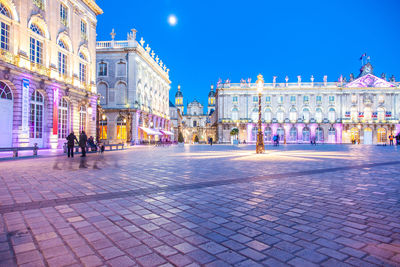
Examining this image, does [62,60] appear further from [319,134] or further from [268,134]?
[319,134]

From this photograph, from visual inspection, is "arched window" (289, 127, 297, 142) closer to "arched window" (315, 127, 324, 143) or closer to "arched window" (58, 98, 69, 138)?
"arched window" (315, 127, 324, 143)

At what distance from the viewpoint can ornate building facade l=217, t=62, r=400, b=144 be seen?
55719 mm

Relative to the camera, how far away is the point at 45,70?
19250 mm

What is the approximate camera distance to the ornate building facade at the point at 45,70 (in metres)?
16.4

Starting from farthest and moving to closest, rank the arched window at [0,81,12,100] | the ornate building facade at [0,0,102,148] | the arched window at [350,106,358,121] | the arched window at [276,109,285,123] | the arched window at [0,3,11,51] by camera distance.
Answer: the arched window at [276,109,285,123] < the arched window at [350,106,358,121] < the ornate building facade at [0,0,102,148] < the arched window at [0,81,12,100] < the arched window at [0,3,11,51]

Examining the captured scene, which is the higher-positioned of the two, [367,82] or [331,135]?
[367,82]

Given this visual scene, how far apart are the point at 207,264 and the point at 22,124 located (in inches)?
A: 745

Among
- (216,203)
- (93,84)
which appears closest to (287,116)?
(93,84)

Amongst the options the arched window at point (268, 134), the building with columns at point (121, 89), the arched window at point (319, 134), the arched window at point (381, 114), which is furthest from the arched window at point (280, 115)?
the building with columns at point (121, 89)

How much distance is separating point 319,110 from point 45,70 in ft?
176

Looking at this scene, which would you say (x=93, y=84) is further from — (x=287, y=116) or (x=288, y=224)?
(x=287, y=116)

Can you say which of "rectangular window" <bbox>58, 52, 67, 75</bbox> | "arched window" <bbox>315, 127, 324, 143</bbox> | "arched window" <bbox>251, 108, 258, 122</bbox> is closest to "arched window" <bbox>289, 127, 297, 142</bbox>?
A: "arched window" <bbox>315, 127, 324, 143</bbox>

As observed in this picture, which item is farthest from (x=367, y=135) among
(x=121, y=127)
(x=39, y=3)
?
(x=39, y=3)

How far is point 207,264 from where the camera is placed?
2400 mm
